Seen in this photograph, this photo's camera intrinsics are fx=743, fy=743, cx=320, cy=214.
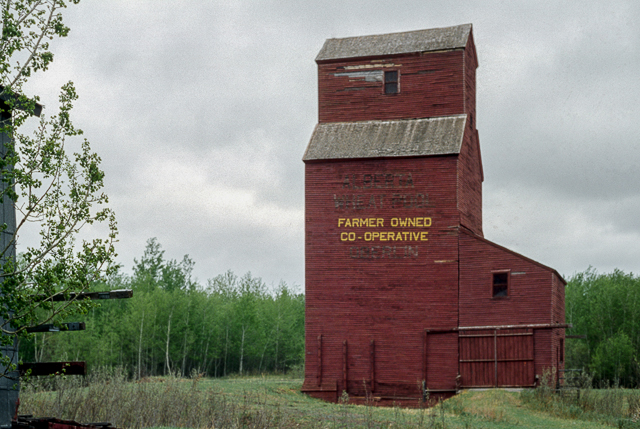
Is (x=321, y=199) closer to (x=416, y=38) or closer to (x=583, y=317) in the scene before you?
(x=416, y=38)

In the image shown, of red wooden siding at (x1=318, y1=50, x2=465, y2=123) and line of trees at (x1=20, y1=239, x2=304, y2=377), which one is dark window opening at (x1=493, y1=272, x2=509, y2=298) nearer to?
red wooden siding at (x1=318, y1=50, x2=465, y2=123)

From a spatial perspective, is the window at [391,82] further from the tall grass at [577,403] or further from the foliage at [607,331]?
the foliage at [607,331]

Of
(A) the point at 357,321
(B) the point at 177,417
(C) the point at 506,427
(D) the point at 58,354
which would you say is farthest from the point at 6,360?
(D) the point at 58,354

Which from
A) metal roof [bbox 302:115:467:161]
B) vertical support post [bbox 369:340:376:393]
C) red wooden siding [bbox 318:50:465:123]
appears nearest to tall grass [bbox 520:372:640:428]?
vertical support post [bbox 369:340:376:393]

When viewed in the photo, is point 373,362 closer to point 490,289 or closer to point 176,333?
point 490,289

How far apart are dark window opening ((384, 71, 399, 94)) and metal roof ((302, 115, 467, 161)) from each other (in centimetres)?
153

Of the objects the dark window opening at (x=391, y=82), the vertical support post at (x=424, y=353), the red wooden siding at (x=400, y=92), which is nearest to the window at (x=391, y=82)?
the dark window opening at (x=391, y=82)

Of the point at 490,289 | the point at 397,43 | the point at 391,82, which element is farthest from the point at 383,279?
the point at 397,43

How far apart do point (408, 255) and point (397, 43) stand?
33.1 feet

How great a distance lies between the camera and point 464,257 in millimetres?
30375

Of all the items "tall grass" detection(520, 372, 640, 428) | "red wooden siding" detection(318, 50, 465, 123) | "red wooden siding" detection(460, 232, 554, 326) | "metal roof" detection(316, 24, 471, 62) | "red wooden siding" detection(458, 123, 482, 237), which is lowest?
"tall grass" detection(520, 372, 640, 428)

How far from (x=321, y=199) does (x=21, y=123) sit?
21.4 metres

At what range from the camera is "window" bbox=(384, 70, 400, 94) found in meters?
33.6

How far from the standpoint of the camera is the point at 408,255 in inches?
1222
